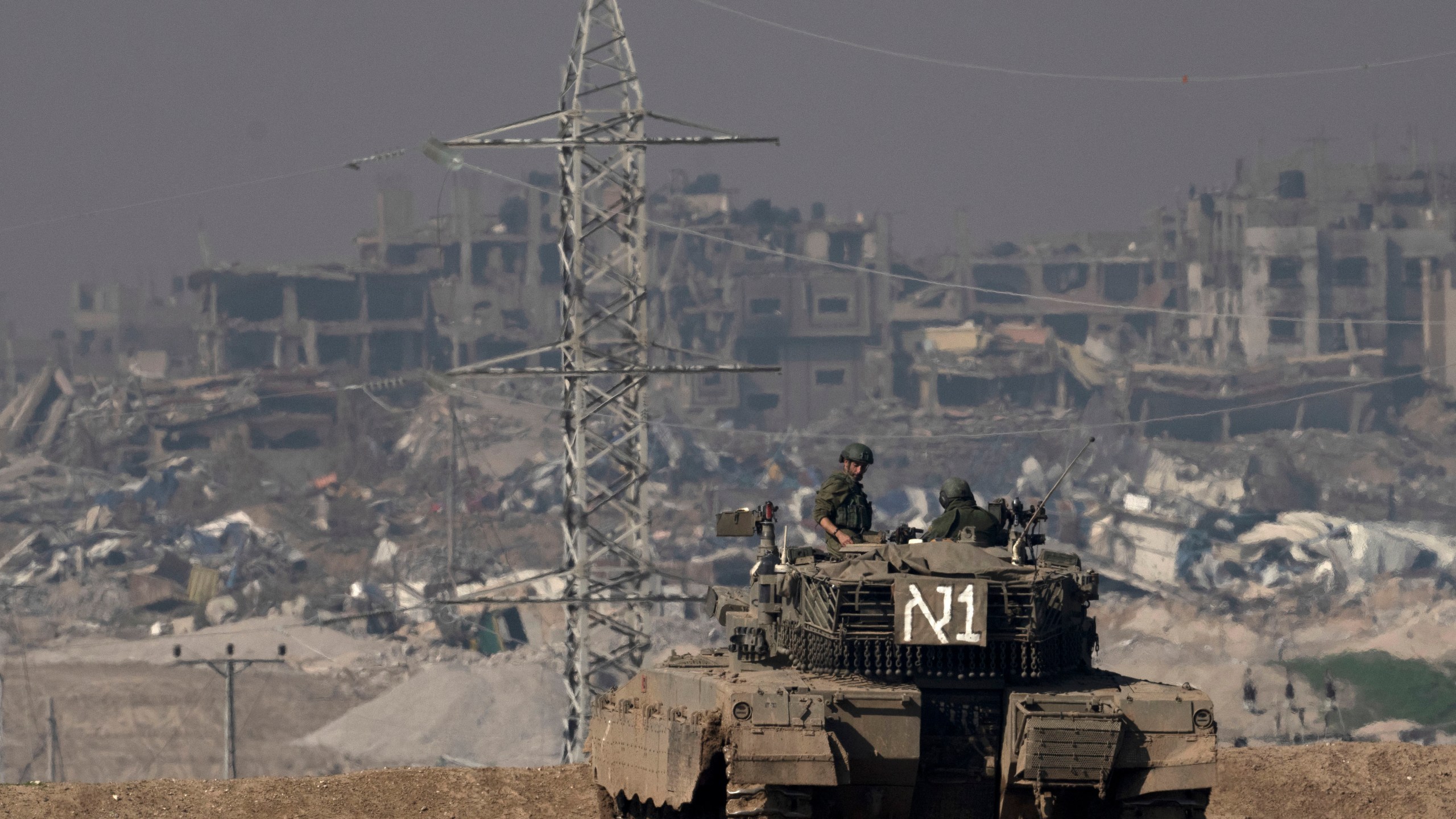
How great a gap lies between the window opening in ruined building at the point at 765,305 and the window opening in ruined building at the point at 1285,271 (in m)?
33.1

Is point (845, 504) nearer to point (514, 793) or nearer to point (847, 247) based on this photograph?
point (514, 793)

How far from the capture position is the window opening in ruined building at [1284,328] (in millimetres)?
148500

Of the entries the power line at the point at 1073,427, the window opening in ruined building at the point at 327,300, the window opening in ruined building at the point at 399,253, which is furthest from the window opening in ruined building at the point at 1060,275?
the window opening in ruined building at the point at 327,300

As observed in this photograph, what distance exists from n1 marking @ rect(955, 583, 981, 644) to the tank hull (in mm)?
433

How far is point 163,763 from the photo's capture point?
239ft

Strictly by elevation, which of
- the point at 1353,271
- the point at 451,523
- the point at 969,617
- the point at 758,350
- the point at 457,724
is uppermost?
the point at 1353,271

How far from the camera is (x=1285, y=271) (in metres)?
146

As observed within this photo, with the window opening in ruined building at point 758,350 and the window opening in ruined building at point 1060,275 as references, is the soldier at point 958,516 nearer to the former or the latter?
the window opening in ruined building at point 758,350

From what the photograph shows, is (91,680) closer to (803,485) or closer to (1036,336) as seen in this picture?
(803,485)

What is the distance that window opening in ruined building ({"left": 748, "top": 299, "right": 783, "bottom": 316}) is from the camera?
14450 cm

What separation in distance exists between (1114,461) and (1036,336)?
23.7 meters

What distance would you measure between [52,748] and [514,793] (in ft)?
171

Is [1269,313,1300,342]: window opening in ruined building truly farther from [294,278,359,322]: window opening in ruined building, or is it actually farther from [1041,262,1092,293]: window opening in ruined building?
[294,278,359,322]: window opening in ruined building

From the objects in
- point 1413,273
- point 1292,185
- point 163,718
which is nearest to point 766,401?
point 1292,185
